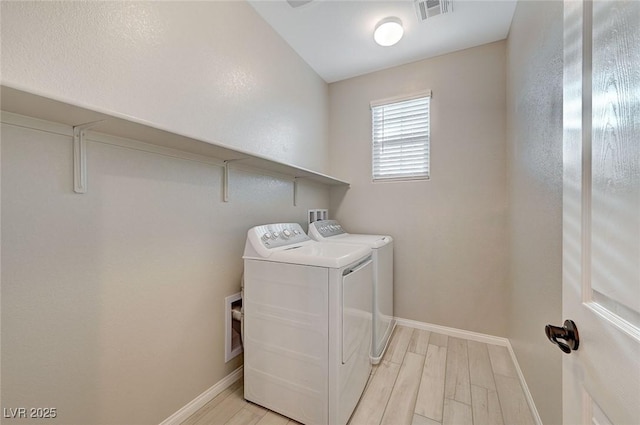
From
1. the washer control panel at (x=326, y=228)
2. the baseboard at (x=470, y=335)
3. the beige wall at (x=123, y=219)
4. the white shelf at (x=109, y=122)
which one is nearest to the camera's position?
the white shelf at (x=109, y=122)

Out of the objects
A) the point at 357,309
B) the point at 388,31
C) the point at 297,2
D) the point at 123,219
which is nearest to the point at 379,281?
the point at 357,309

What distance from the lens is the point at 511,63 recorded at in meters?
1.96

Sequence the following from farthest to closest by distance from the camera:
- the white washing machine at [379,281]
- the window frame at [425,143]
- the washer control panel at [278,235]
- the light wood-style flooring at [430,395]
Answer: the window frame at [425,143]
the white washing machine at [379,281]
the washer control panel at [278,235]
the light wood-style flooring at [430,395]

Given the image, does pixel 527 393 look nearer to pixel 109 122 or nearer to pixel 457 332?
pixel 457 332

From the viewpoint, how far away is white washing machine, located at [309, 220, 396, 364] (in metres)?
1.87

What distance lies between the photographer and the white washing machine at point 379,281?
6.14 ft

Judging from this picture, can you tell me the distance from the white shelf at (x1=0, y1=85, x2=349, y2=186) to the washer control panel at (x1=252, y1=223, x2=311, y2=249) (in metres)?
0.46

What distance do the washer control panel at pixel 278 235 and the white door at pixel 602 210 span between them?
4.38 feet

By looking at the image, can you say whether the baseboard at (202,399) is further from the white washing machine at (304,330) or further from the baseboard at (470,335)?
the baseboard at (470,335)

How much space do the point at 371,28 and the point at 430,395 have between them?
276 cm

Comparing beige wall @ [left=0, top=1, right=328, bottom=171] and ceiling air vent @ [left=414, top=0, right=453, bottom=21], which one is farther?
ceiling air vent @ [left=414, top=0, right=453, bottom=21]

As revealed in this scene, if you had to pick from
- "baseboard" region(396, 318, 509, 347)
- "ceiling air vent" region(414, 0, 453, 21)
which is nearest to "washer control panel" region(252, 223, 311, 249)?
"baseboard" region(396, 318, 509, 347)

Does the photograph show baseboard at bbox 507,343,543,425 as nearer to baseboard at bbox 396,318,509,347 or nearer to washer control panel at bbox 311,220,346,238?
baseboard at bbox 396,318,509,347

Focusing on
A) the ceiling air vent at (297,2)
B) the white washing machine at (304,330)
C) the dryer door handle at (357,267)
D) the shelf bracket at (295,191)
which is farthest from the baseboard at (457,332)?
the ceiling air vent at (297,2)
